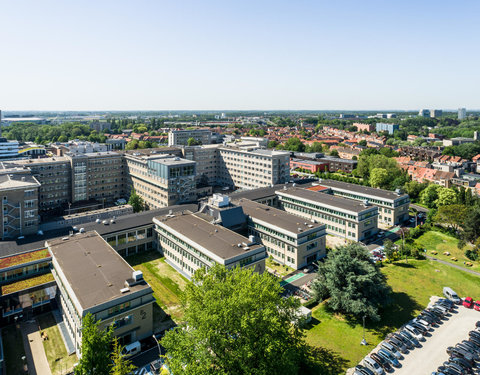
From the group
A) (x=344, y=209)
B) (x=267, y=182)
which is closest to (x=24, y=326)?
(x=344, y=209)

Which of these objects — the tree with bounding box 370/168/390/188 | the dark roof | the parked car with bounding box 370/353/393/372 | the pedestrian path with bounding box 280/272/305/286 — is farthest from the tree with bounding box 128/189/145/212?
the tree with bounding box 370/168/390/188

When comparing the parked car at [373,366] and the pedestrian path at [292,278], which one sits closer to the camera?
the parked car at [373,366]

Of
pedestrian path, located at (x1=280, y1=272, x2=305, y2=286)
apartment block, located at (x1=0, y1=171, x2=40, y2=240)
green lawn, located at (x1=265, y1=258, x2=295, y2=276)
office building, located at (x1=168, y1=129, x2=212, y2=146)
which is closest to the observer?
pedestrian path, located at (x1=280, y1=272, x2=305, y2=286)

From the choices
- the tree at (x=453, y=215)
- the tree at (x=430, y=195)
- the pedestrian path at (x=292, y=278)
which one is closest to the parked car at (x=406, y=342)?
the pedestrian path at (x=292, y=278)

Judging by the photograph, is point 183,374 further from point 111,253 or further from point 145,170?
point 145,170

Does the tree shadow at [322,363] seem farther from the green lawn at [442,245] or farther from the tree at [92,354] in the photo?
the green lawn at [442,245]

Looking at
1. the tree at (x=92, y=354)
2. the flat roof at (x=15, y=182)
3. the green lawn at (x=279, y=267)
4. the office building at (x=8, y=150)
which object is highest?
the office building at (x=8, y=150)

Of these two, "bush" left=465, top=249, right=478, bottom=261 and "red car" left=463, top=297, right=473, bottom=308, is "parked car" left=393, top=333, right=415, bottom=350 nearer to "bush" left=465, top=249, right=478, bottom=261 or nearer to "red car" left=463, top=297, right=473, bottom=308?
"red car" left=463, top=297, right=473, bottom=308
